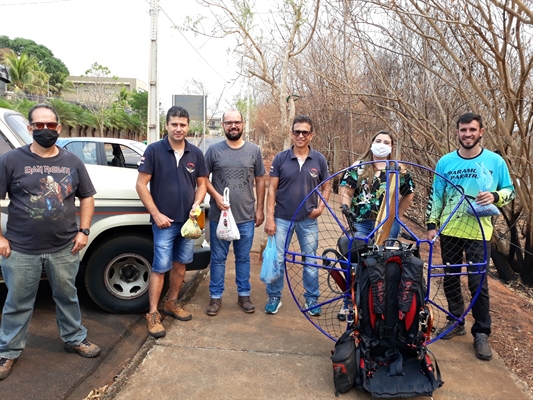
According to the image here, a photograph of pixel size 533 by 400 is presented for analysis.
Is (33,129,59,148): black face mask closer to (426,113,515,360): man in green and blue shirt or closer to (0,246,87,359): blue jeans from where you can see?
(0,246,87,359): blue jeans

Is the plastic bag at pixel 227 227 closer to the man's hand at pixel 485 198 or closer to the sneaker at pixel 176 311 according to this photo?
the sneaker at pixel 176 311

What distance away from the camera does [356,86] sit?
7141 mm

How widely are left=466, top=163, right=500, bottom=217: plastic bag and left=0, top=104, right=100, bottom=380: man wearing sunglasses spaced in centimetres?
306

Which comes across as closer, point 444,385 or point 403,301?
point 403,301

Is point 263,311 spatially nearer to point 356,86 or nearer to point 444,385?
point 444,385

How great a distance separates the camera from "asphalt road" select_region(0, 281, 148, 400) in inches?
118

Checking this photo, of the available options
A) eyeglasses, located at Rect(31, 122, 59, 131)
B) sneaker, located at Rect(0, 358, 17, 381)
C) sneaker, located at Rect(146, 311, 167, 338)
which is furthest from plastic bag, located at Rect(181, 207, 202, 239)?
sneaker, located at Rect(0, 358, 17, 381)

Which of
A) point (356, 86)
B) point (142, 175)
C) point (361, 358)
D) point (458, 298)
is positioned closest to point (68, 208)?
→ point (142, 175)

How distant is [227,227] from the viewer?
391 cm

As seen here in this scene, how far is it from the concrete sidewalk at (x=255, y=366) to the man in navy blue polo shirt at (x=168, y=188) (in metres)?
0.39

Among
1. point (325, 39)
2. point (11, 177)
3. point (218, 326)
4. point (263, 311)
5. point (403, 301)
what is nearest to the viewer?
point (403, 301)

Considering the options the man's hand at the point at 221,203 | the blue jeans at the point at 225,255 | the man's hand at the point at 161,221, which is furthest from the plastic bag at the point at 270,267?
the man's hand at the point at 161,221

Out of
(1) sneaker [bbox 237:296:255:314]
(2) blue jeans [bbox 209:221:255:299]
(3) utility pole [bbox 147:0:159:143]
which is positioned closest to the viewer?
(2) blue jeans [bbox 209:221:255:299]

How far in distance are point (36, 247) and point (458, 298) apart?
11.3 feet
